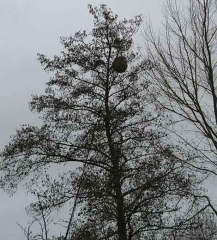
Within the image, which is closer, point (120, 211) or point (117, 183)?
point (120, 211)

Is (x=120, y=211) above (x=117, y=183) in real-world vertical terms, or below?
below

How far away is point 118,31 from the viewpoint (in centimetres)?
1350

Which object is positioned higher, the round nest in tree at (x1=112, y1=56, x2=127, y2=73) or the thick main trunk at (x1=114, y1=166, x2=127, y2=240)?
the round nest in tree at (x1=112, y1=56, x2=127, y2=73)

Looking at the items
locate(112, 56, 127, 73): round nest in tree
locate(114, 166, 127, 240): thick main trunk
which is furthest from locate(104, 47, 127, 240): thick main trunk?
locate(112, 56, 127, 73): round nest in tree

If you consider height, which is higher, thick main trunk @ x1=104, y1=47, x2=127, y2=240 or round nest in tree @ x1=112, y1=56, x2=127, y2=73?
round nest in tree @ x1=112, y1=56, x2=127, y2=73

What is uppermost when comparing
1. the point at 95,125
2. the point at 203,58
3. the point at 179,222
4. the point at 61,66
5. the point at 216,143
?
the point at 61,66

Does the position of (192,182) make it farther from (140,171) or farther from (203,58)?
(203,58)

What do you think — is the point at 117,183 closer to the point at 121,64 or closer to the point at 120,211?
the point at 120,211

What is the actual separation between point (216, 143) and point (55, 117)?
6032 millimetres

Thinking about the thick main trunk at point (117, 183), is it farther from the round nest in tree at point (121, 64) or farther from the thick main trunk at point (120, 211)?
the round nest in tree at point (121, 64)

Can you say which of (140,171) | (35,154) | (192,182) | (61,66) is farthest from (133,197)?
(61,66)

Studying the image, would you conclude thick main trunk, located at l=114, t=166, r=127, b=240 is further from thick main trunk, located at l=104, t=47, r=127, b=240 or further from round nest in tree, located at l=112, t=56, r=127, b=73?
round nest in tree, located at l=112, t=56, r=127, b=73

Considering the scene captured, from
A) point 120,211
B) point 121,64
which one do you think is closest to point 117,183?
point 120,211

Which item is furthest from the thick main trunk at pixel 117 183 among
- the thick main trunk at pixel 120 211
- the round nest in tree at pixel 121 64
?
the round nest in tree at pixel 121 64
